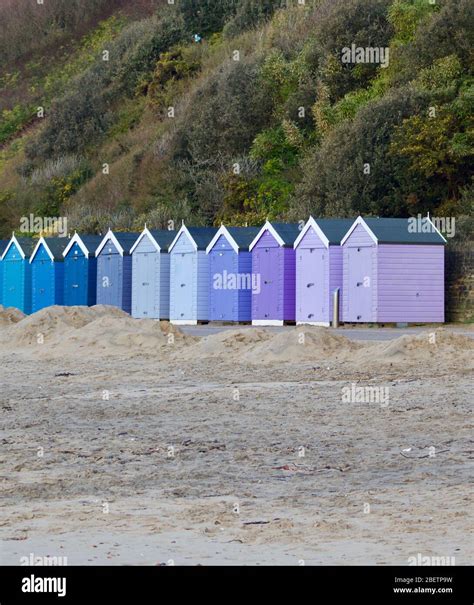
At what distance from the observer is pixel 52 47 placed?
10206cm

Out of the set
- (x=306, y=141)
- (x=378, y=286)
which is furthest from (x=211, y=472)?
(x=306, y=141)

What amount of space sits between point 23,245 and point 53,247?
7.68ft

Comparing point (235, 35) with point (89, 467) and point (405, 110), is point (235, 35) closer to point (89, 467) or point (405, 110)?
point (405, 110)

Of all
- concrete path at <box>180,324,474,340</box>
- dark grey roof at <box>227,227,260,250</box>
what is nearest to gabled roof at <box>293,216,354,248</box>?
dark grey roof at <box>227,227,260,250</box>

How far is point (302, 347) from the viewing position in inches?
862

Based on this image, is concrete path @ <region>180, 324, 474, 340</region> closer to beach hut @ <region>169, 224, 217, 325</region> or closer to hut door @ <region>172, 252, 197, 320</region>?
beach hut @ <region>169, 224, 217, 325</region>

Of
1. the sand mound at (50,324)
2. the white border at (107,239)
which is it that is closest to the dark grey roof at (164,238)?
the white border at (107,239)

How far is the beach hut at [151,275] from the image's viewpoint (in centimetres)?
3856

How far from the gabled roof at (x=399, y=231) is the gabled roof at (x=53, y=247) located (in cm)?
1130

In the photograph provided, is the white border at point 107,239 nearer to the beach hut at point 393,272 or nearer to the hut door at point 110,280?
the hut door at point 110,280

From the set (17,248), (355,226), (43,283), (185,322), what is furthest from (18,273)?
(355,226)

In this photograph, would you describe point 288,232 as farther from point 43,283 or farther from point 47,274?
point 43,283

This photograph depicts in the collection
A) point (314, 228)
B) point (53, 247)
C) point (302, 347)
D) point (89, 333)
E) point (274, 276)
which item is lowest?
point (302, 347)

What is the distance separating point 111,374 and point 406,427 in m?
7.82
